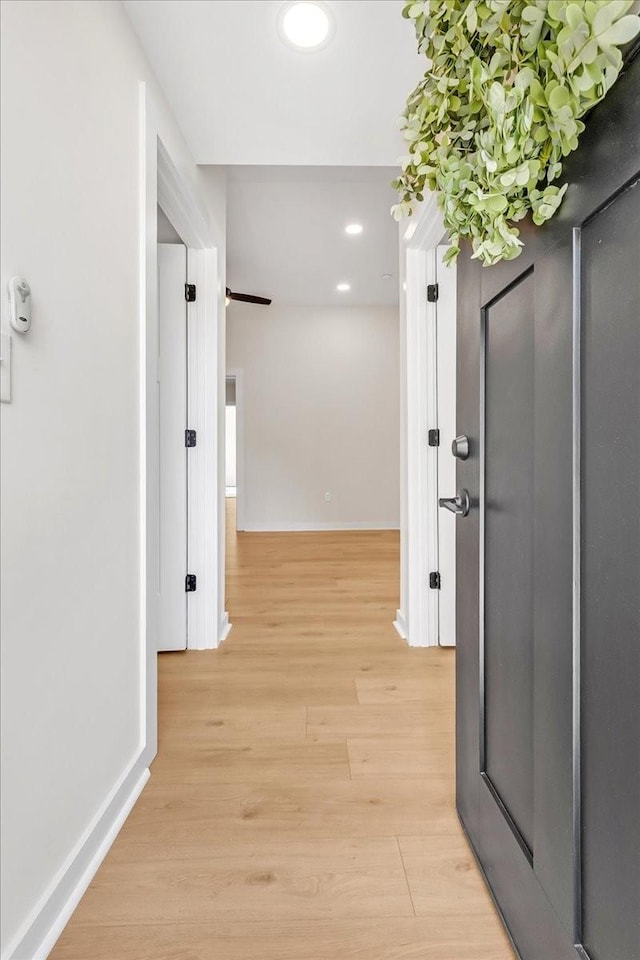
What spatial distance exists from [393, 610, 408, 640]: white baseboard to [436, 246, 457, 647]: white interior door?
185 millimetres

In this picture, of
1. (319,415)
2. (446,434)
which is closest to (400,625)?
(446,434)

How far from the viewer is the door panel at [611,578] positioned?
0.59 metres

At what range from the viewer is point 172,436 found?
7.73 ft

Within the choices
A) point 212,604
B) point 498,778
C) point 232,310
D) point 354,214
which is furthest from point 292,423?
point 498,778

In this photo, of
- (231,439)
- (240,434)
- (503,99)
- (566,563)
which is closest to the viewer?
→ (503,99)

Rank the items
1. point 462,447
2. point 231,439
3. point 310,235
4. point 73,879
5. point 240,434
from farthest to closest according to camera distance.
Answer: point 231,439, point 240,434, point 310,235, point 462,447, point 73,879

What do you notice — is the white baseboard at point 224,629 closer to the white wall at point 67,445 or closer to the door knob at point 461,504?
the white wall at point 67,445

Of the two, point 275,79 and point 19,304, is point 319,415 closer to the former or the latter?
point 275,79

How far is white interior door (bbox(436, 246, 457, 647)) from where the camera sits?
2422mm

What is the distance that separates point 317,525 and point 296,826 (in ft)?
16.4

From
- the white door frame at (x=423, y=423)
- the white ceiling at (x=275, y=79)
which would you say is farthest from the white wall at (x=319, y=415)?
the white ceiling at (x=275, y=79)

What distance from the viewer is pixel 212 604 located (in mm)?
2418

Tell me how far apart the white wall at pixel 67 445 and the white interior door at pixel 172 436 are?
91 cm

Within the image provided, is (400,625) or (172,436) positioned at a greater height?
(172,436)
